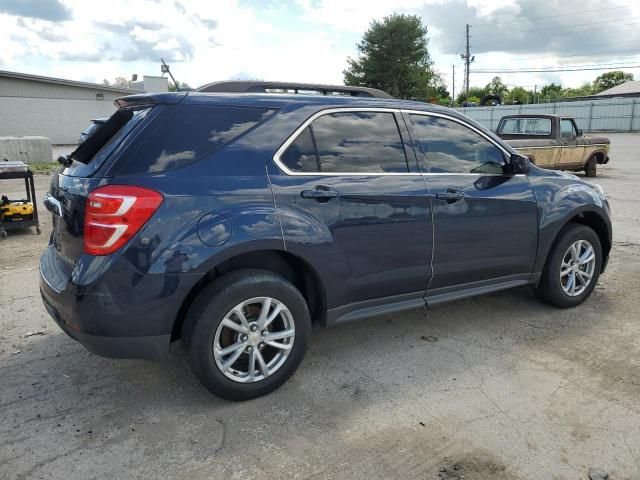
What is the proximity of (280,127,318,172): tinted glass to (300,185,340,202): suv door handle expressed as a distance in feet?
0.44

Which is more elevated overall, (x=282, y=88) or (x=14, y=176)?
(x=282, y=88)

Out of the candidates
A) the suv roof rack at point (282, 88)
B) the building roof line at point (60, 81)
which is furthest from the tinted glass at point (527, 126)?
the building roof line at point (60, 81)

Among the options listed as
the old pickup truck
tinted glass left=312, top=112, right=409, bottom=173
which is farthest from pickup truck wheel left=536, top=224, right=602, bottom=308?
the old pickup truck

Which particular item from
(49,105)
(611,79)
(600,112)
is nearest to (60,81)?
(49,105)

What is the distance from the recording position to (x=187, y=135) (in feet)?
10.1

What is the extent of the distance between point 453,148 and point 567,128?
1123 cm

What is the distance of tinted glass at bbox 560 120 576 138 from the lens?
13521mm

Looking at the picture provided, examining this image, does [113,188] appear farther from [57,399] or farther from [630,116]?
[630,116]

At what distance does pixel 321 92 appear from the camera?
3957mm

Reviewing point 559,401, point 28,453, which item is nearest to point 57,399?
point 28,453

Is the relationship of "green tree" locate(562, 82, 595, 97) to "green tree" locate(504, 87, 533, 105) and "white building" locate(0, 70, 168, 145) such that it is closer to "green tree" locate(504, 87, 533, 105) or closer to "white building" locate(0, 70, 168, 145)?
"green tree" locate(504, 87, 533, 105)

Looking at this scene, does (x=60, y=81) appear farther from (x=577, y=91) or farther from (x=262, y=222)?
(x=577, y=91)

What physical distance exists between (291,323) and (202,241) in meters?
0.78

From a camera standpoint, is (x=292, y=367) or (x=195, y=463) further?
(x=292, y=367)
